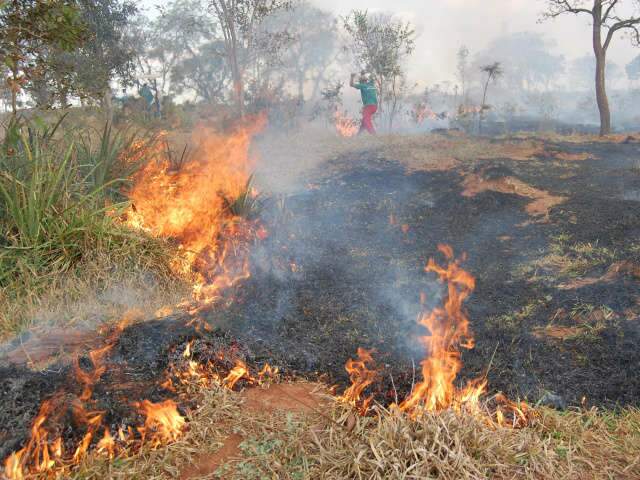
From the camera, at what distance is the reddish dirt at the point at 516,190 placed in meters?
6.93

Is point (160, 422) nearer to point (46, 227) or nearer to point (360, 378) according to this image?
point (360, 378)

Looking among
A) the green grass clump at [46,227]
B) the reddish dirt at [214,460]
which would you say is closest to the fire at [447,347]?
the reddish dirt at [214,460]

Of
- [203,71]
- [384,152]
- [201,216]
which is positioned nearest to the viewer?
[201,216]

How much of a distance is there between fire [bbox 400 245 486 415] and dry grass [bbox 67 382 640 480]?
208 mm

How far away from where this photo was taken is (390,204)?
7363 mm

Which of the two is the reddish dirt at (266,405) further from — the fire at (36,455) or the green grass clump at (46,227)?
the green grass clump at (46,227)

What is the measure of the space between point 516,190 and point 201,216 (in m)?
5.23

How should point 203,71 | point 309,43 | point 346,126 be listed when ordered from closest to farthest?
point 346,126, point 203,71, point 309,43

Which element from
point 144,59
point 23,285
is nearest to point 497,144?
point 23,285

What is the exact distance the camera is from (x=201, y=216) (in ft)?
16.9

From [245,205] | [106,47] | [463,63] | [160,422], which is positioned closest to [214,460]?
[160,422]

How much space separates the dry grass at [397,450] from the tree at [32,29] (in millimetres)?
2945

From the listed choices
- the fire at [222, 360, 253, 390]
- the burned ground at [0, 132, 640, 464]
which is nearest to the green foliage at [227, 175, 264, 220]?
the burned ground at [0, 132, 640, 464]

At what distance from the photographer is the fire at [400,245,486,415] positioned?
98.5 inches
